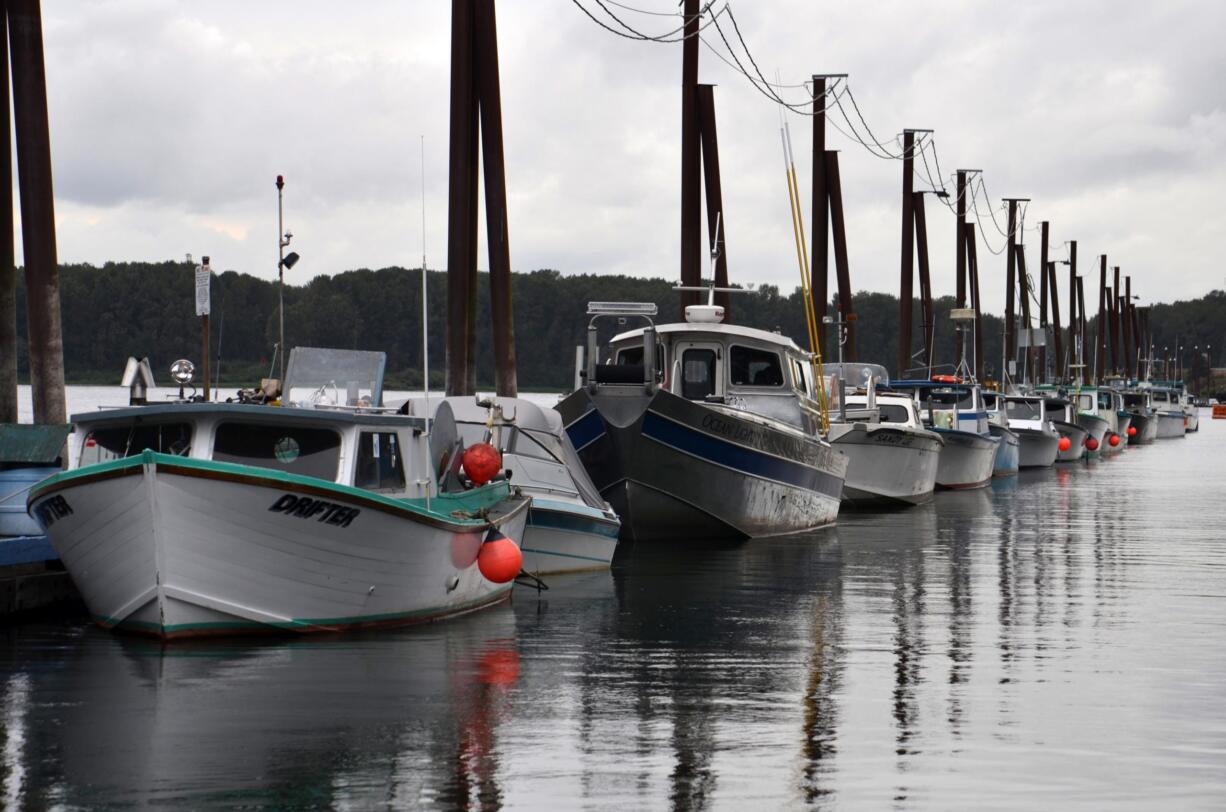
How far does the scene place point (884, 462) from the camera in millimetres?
35938

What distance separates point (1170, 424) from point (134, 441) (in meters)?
95.4

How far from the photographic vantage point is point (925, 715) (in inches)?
469

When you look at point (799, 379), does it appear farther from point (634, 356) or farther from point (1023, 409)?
point (1023, 409)

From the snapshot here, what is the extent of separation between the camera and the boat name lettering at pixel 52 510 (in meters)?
14.2

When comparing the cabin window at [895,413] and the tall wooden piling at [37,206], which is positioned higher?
the tall wooden piling at [37,206]

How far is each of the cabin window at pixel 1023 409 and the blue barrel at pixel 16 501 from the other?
4588cm

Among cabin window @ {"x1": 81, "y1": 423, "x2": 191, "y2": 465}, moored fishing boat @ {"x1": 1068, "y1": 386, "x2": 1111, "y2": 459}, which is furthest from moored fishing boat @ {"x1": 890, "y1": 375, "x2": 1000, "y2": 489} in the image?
cabin window @ {"x1": 81, "y1": 423, "x2": 191, "y2": 465}

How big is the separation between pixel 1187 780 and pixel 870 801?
6.46 ft

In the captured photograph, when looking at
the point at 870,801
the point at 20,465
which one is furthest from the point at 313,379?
the point at 870,801

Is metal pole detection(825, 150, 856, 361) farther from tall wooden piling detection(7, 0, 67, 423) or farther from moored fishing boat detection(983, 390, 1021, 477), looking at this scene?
tall wooden piling detection(7, 0, 67, 423)

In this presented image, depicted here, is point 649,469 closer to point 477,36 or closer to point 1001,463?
point 477,36

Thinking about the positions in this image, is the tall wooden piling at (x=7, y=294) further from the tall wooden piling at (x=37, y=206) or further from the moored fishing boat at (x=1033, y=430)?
the moored fishing boat at (x=1033, y=430)

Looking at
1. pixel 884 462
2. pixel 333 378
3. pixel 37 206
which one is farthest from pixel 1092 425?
pixel 333 378

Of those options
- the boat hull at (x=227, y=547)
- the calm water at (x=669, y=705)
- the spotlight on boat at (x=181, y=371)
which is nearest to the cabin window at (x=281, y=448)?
the boat hull at (x=227, y=547)
